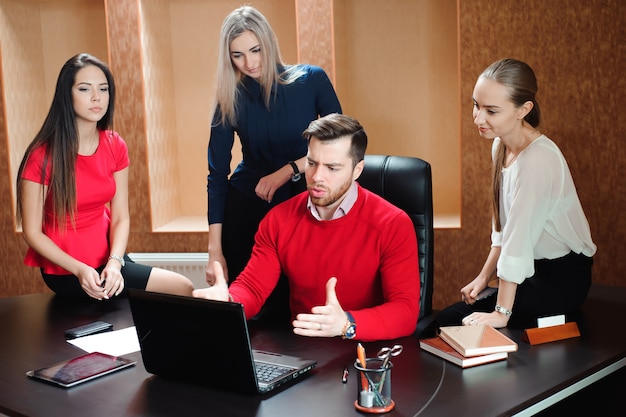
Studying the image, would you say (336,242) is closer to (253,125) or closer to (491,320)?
(491,320)

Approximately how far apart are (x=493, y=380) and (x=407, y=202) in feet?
2.83

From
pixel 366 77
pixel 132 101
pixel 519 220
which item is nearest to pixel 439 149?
pixel 366 77

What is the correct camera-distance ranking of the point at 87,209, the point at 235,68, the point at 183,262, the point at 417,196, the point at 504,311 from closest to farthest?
the point at 504,311
the point at 417,196
the point at 235,68
the point at 87,209
the point at 183,262

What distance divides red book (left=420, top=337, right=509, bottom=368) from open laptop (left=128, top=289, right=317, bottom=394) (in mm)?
295

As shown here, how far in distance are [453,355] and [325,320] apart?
321 mm

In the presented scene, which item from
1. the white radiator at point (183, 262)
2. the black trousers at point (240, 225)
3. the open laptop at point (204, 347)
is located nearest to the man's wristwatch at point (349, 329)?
the open laptop at point (204, 347)

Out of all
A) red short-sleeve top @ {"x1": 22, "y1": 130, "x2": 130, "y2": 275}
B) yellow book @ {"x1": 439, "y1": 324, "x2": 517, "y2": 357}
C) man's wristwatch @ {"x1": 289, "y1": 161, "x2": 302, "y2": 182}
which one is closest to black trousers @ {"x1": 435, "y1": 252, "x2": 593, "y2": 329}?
yellow book @ {"x1": 439, "y1": 324, "x2": 517, "y2": 357}

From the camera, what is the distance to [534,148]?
2.23 meters

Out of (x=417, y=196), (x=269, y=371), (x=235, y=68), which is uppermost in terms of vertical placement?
(x=235, y=68)

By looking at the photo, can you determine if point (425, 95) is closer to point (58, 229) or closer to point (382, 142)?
point (382, 142)

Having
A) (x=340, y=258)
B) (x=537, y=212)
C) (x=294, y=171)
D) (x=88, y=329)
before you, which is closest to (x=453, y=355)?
(x=340, y=258)

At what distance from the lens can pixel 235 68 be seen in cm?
277

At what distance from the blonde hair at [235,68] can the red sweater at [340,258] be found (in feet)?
2.06

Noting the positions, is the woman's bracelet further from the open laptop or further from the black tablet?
the black tablet
